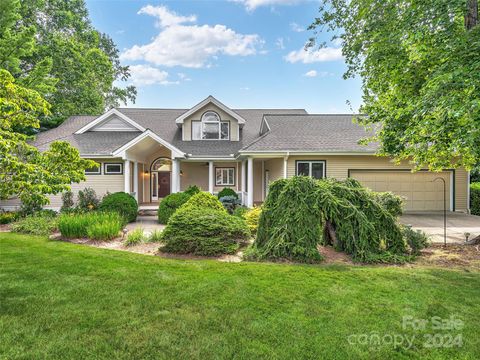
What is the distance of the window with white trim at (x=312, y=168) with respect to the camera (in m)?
13.4

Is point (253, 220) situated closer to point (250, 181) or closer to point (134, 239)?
point (134, 239)

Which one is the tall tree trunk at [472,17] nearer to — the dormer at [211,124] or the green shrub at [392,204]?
the green shrub at [392,204]

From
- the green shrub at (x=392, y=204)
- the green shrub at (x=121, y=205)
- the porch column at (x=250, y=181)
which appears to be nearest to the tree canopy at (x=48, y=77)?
the green shrub at (x=121, y=205)

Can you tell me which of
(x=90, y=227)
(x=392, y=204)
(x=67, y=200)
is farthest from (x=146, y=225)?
(x=392, y=204)

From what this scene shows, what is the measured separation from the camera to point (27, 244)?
25.0ft

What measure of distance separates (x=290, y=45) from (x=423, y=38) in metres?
11.0

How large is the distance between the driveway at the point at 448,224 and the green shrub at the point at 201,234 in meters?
6.58

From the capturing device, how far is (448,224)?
10820mm

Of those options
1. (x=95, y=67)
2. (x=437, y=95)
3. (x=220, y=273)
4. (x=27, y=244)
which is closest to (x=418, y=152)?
(x=437, y=95)

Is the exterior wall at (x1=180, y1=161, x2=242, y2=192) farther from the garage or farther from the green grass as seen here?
the green grass

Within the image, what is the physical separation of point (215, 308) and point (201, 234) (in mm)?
3041

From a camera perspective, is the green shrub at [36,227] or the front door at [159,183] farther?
the front door at [159,183]

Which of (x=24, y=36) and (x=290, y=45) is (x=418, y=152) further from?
(x=24, y=36)

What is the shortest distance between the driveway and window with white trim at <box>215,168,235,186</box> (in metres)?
10.1
